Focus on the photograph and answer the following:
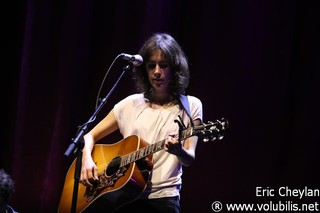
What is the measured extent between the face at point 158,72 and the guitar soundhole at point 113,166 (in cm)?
53

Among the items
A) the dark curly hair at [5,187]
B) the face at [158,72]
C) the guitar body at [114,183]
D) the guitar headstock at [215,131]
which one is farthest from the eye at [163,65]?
the dark curly hair at [5,187]

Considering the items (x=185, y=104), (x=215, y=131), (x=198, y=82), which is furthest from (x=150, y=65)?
(x=198, y=82)

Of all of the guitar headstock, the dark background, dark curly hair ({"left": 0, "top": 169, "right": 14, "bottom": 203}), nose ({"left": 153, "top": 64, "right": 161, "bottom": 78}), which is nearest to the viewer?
the guitar headstock

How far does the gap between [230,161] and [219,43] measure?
1.01 meters

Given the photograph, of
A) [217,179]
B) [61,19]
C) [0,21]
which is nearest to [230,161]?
[217,179]

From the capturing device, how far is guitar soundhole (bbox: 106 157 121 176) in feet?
8.94

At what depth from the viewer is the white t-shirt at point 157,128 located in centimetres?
257

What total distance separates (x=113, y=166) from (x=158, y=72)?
26.0 inches

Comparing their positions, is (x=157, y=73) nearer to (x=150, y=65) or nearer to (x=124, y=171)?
(x=150, y=65)

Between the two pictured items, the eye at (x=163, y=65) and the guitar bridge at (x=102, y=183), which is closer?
the guitar bridge at (x=102, y=183)

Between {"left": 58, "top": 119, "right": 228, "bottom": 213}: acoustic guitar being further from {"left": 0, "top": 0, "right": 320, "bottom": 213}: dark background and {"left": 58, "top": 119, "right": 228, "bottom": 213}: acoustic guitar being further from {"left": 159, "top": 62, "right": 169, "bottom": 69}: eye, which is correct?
{"left": 0, "top": 0, "right": 320, "bottom": 213}: dark background

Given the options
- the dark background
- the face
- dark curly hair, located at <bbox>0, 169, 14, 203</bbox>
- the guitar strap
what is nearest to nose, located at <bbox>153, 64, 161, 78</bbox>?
the face

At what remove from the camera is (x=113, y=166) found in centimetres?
275

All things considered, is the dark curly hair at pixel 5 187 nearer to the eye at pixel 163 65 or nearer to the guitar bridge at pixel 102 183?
the guitar bridge at pixel 102 183
